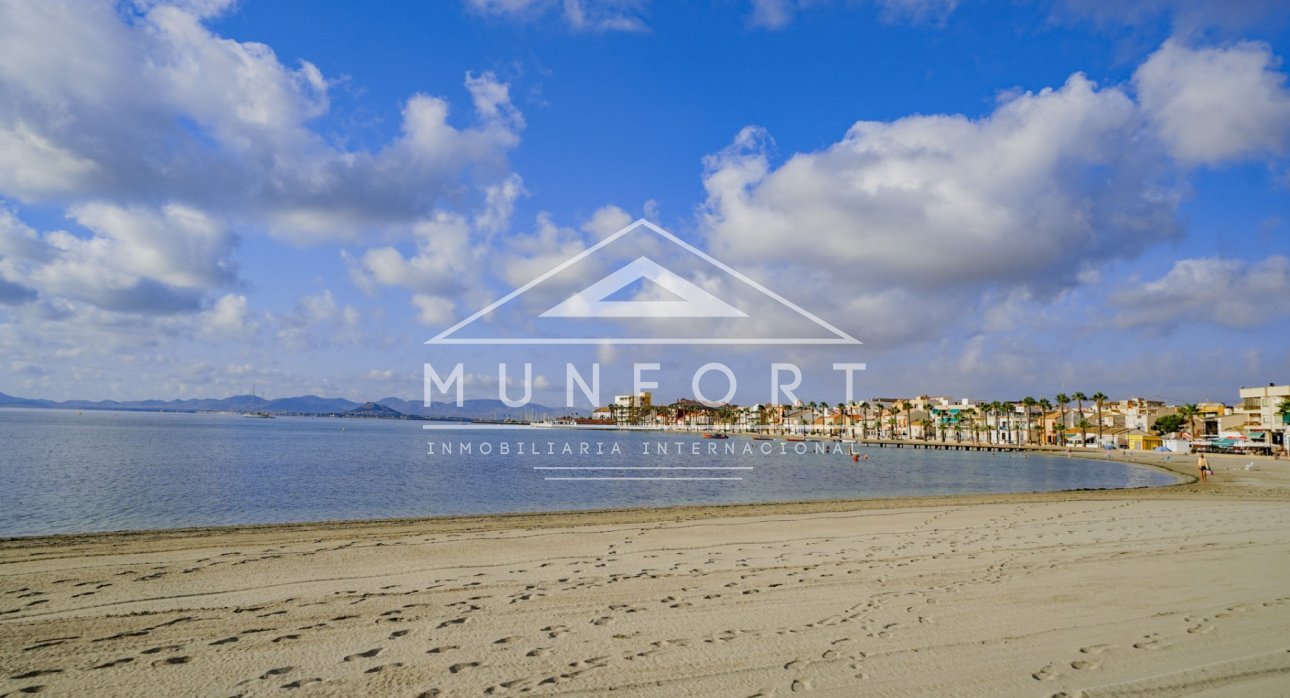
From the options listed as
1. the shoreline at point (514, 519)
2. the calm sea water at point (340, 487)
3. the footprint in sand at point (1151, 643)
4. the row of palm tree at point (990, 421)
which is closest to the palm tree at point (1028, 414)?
the row of palm tree at point (990, 421)

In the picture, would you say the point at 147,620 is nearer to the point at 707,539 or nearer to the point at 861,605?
Answer: the point at 861,605

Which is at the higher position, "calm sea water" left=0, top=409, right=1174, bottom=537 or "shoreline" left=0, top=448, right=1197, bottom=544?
"shoreline" left=0, top=448, right=1197, bottom=544

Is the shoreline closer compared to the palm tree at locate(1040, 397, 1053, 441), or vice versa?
the shoreline

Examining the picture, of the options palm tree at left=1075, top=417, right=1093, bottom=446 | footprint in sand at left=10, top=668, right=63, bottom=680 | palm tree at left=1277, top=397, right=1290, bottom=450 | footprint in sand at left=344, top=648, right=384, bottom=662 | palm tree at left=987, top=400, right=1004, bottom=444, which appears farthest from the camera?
palm tree at left=987, top=400, right=1004, bottom=444

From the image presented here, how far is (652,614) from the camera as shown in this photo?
23.7ft

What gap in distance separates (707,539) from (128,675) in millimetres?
9741

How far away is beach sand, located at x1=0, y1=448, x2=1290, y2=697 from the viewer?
17.4 ft

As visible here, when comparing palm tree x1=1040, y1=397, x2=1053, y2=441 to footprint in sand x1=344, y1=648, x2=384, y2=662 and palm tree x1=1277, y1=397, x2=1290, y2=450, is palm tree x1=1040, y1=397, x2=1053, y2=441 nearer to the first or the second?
palm tree x1=1277, y1=397, x2=1290, y2=450

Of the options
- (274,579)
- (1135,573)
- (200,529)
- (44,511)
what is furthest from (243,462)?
(1135,573)

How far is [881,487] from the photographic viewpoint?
34.8 meters

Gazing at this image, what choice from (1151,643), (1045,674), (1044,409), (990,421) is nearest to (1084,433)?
(1044,409)

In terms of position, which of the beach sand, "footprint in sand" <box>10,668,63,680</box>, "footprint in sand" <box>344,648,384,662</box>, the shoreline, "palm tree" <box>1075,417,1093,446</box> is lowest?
"palm tree" <box>1075,417,1093,446</box>

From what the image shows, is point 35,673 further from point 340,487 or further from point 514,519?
point 340,487

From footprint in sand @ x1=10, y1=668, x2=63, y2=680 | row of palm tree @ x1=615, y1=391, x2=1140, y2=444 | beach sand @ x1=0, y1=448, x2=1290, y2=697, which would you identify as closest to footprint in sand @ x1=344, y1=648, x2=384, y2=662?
beach sand @ x1=0, y1=448, x2=1290, y2=697
